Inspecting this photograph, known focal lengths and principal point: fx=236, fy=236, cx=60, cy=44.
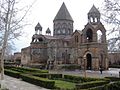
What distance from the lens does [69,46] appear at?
5700cm

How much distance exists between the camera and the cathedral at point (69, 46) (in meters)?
49.3

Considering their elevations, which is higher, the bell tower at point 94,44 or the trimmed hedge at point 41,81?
the bell tower at point 94,44

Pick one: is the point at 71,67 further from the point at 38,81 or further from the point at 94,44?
the point at 38,81

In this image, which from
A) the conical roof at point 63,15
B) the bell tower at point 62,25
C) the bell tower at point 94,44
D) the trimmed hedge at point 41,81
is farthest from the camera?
the conical roof at point 63,15

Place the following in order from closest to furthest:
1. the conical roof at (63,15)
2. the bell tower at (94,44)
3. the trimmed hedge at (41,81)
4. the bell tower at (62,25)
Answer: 1. the trimmed hedge at (41,81)
2. the bell tower at (94,44)
3. the bell tower at (62,25)
4. the conical roof at (63,15)

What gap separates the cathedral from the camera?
49.3m

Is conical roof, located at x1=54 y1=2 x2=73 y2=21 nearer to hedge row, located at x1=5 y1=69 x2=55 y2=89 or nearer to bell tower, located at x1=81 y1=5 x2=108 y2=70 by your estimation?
bell tower, located at x1=81 y1=5 x2=108 y2=70

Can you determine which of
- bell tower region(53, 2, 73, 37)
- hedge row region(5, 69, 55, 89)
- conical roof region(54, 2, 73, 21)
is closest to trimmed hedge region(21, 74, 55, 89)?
hedge row region(5, 69, 55, 89)

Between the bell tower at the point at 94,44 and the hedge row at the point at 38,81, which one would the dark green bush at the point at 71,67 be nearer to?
the bell tower at the point at 94,44

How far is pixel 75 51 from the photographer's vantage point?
182ft

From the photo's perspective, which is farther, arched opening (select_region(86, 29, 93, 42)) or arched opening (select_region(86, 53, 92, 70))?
arched opening (select_region(86, 29, 93, 42))

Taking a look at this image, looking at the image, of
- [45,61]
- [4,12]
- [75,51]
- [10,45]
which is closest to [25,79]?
[10,45]

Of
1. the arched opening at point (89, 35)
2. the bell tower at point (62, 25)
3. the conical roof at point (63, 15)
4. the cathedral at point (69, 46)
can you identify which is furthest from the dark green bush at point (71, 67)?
the conical roof at point (63, 15)

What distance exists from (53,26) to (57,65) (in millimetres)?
16064
